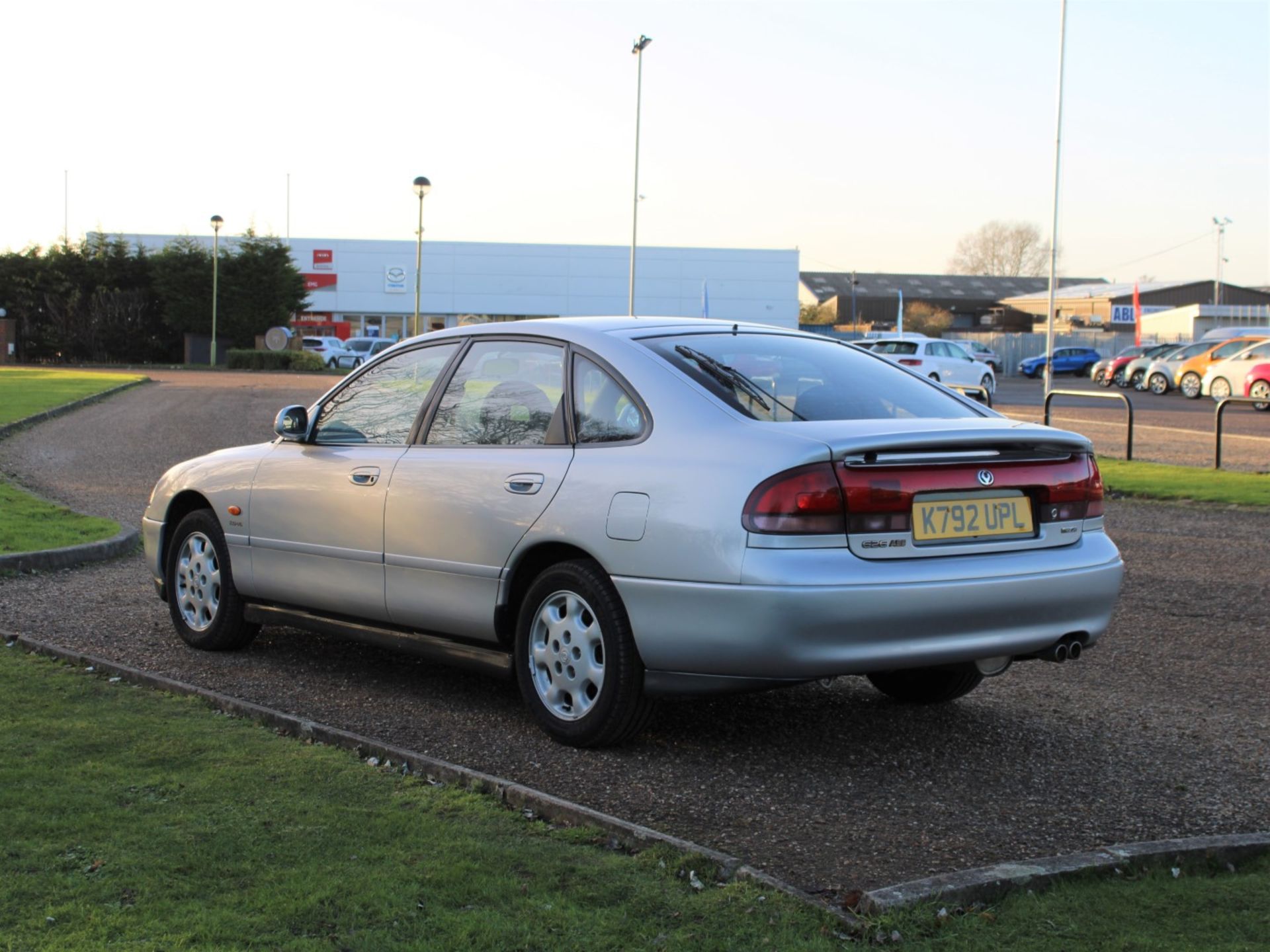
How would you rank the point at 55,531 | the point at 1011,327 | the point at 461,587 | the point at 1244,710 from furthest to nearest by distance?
the point at 1011,327, the point at 55,531, the point at 1244,710, the point at 461,587

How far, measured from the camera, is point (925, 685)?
5801mm

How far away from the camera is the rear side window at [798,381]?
4.96 meters

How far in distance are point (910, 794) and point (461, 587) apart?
6.21ft

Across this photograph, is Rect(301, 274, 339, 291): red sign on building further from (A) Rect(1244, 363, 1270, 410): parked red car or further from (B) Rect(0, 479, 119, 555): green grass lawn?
(B) Rect(0, 479, 119, 555): green grass lawn

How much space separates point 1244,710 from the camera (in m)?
5.80

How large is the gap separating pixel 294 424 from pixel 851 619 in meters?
3.04

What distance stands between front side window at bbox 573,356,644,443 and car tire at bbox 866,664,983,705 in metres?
1.53

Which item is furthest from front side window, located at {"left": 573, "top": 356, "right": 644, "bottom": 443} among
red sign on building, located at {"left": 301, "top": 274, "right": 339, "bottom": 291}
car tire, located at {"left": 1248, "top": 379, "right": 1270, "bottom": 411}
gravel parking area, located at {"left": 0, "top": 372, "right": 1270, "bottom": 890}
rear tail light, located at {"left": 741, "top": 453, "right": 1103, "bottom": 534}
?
red sign on building, located at {"left": 301, "top": 274, "right": 339, "bottom": 291}

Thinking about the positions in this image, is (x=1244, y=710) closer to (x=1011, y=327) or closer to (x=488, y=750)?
(x=488, y=750)

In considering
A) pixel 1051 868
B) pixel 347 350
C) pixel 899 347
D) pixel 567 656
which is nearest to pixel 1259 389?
pixel 899 347

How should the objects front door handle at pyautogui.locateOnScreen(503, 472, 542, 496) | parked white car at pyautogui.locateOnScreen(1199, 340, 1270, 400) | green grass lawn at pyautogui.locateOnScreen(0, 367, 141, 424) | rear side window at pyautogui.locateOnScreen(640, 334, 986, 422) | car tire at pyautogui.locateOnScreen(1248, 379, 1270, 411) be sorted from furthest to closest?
1. parked white car at pyautogui.locateOnScreen(1199, 340, 1270, 400)
2. car tire at pyautogui.locateOnScreen(1248, 379, 1270, 411)
3. green grass lawn at pyautogui.locateOnScreen(0, 367, 141, 424)
4. front door handle at pyautogui.locateOnScreen(503, 472, 542, 496)
5. rear side window at pyautogui.locateOnScreen(640, 334, 986, 422)

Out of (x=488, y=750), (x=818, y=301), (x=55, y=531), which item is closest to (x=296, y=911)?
(x=488, y=750)

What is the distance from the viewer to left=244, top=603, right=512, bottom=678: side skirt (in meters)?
5.40

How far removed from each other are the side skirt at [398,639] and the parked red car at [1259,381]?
102 feet
